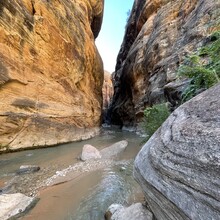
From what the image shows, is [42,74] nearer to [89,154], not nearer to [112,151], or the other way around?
[89,154]

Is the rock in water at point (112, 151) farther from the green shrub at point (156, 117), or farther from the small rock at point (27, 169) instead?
the small rock at point (27, 169)

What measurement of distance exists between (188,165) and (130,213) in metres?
1.49

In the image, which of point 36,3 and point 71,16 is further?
point 71,16

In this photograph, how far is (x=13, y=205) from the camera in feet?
11.3

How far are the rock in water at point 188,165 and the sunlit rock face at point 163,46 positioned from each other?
4.92 m

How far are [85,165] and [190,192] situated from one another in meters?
5.24

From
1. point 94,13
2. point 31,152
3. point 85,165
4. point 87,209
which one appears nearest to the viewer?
point 87,209

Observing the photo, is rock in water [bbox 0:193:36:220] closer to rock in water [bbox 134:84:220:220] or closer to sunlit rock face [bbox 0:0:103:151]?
rock in water [bbox 134:84:220:220]

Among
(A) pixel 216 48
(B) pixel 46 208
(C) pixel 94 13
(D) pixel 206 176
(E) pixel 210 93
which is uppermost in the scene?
(C) pixel 94 13

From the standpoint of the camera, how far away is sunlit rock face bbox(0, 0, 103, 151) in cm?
845

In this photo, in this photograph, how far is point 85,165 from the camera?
21.5 feet

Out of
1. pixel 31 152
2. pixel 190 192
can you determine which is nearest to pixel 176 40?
pixel 31 152

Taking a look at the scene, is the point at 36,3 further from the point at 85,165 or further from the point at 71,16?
the point at 85,165

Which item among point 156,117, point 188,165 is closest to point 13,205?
point 188,165
